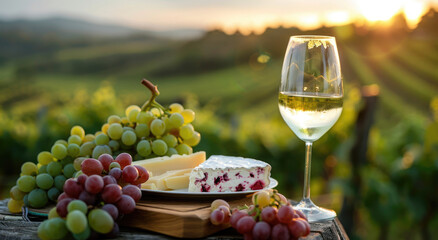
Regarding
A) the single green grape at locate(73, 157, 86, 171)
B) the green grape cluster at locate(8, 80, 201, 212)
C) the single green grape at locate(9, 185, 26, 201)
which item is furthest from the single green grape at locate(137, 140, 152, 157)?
the single green grape at locate(9, 185, 26, 201)

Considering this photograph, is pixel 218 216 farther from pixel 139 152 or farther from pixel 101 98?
pixel 101 98

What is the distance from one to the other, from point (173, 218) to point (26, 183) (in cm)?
69

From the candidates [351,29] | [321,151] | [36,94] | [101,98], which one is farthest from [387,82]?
[36,94]

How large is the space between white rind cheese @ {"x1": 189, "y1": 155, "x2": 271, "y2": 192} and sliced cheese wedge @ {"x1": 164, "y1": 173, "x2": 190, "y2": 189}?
56 millimetres

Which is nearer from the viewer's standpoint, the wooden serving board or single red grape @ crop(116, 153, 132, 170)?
the wooden serving board

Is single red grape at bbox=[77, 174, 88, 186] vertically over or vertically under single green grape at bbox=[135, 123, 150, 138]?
under

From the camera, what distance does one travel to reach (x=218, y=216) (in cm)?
124

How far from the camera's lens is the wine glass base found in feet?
4.99

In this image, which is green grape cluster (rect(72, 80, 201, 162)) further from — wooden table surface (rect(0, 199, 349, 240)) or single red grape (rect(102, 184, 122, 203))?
single red grape (rect(102, 184, 122, 203))

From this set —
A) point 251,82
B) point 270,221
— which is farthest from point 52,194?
point 251,82

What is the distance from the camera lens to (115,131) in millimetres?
1770

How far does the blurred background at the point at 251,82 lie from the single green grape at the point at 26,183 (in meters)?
2.86

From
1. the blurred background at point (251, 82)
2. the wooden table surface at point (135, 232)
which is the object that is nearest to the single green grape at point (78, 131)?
the wooden table surface at point (135, 232)

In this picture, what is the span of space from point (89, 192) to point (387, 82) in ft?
34.5
